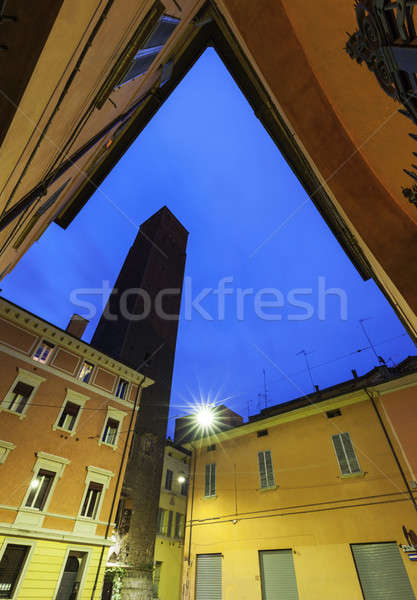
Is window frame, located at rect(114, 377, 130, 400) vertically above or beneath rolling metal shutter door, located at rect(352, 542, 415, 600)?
above

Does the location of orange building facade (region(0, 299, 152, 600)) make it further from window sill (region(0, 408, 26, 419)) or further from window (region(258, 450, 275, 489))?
Result: window (region(258, 450, 275, 489))

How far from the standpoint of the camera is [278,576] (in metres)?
13.3

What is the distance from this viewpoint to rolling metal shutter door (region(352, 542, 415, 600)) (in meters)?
10.5

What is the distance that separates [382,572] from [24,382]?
666 inches

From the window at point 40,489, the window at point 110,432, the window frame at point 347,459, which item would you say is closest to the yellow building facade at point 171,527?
the window at point 110,432

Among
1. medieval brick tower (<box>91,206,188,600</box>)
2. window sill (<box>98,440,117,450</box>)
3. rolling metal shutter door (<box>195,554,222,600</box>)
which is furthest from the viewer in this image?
medieval brick tower (<box>91,206,188,600</box>)

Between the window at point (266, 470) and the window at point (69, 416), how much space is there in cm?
1052

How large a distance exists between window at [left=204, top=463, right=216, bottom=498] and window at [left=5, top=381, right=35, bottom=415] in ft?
38.7

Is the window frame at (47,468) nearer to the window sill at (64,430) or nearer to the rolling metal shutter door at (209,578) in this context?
the window sill at (64,430)

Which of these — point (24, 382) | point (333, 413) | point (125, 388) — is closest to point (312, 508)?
point (333, 413)

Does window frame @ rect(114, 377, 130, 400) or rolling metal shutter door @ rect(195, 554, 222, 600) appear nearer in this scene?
rolling metal shutter door @ rect(195, 554, 222, 600)

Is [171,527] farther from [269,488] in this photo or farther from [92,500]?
[269,488]

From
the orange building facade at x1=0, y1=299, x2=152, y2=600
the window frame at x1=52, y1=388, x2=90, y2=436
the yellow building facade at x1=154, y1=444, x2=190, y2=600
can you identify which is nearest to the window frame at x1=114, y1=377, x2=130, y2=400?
the orange building facade at x1=0, y1=299, x2=152, y2=600

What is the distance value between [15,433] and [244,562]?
1272 centimetres
